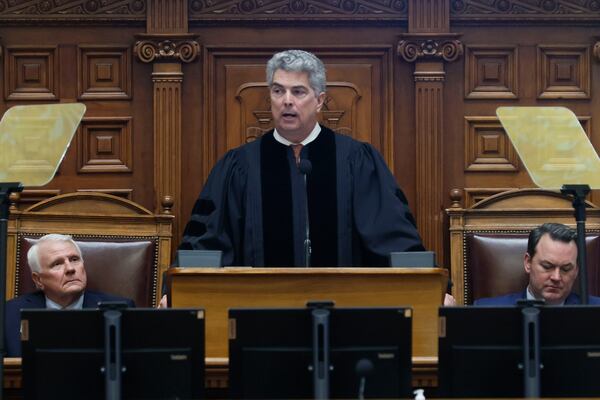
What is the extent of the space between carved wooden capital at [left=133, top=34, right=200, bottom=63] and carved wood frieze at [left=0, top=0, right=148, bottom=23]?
5.3 inches

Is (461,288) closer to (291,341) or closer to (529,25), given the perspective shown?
(529,25)

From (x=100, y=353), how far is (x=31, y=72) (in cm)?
297

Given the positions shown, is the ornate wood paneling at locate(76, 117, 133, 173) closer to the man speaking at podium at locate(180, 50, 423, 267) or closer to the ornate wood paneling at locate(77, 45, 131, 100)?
the ornate wood paneling at locate(77, 45, 131, 100)

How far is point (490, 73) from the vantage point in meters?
6.07

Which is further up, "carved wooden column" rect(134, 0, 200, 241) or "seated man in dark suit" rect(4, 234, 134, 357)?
"carved wooden column" rect(134, 0, 200, 241)

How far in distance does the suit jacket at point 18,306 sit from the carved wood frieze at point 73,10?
1.61 m

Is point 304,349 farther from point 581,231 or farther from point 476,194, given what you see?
point 476,194

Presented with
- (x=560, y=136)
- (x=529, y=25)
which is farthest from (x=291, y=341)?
(x=529, y=25)

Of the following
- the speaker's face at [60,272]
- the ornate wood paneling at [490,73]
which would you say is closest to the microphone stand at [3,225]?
the speaker's face at [60,272]

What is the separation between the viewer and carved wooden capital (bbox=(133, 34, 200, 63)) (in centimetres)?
596

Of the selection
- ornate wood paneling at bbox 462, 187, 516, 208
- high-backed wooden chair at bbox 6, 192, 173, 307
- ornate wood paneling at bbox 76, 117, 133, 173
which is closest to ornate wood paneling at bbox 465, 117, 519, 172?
ornate wood paneling at bbox 462, 187, 516, 208

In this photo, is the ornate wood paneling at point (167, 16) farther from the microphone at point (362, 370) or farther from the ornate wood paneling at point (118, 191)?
the microphone at point (362, 370)

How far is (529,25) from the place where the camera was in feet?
20.0

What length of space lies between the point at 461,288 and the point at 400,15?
4.73ft
